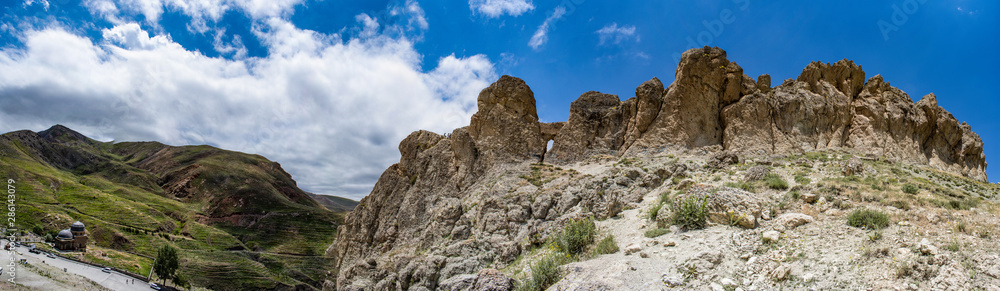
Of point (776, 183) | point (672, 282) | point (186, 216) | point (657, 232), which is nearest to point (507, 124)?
point (776, 183)

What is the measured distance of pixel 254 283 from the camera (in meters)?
79.2

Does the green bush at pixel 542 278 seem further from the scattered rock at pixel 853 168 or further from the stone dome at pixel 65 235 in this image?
the stone dome at pixel 65 235

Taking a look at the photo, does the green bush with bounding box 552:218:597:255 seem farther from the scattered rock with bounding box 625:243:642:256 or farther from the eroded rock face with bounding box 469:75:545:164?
the eroded rock face with bounding box 469:75:545:164

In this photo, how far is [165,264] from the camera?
62.7 meters

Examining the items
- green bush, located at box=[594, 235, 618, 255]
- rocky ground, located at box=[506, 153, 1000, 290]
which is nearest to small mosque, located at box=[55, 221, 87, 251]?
rocky ground, located at box=[506, 153, 1000, 290]

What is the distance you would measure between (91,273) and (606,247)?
66.8m

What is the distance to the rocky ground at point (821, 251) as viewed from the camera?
7.62 meters

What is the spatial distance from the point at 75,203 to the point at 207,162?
82.2 meters

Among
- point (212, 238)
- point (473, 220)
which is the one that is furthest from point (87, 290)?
point (212, 238)

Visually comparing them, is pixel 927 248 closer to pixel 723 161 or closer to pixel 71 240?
pixel 723 161

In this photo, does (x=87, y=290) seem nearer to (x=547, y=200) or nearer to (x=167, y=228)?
(x=547, y=200)

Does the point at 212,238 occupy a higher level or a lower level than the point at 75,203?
lower

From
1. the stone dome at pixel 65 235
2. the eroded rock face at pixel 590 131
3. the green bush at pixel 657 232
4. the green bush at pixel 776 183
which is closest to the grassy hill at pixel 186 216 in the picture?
the stone dome at pixel 65 235

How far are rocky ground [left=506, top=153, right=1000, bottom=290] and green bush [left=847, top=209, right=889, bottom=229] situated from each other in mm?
183
